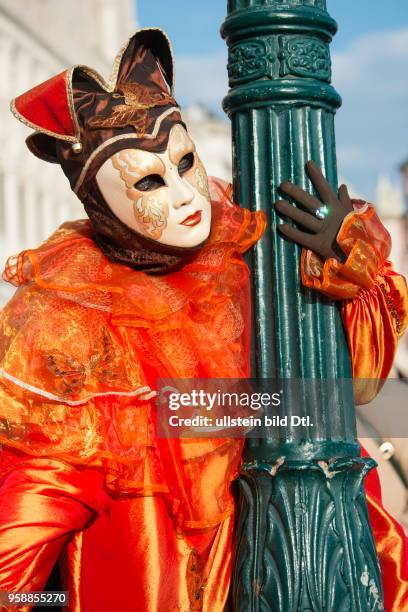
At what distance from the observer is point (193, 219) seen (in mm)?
2441

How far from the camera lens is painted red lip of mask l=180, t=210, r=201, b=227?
243 centimetres

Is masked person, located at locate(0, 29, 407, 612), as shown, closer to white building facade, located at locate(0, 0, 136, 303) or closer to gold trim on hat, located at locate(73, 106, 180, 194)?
gold trim on hat, located at locate(73, 106, 180, 194)

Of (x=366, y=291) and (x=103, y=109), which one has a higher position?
(x=103, y=109)

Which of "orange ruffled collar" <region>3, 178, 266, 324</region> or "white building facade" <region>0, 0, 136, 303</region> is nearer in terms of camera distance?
"orange ruffled collar" <region>3, 178, 266, 324</region>

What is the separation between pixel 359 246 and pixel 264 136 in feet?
0.97

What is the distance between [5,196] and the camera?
2269cm

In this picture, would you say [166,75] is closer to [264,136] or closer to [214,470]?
[264,136]

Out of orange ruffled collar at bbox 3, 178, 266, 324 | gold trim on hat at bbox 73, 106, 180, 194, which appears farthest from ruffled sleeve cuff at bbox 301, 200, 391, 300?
gold trim on hat at bbox 73, 106, 180, 194

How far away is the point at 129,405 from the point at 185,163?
0.53m

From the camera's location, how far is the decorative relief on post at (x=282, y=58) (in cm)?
233
